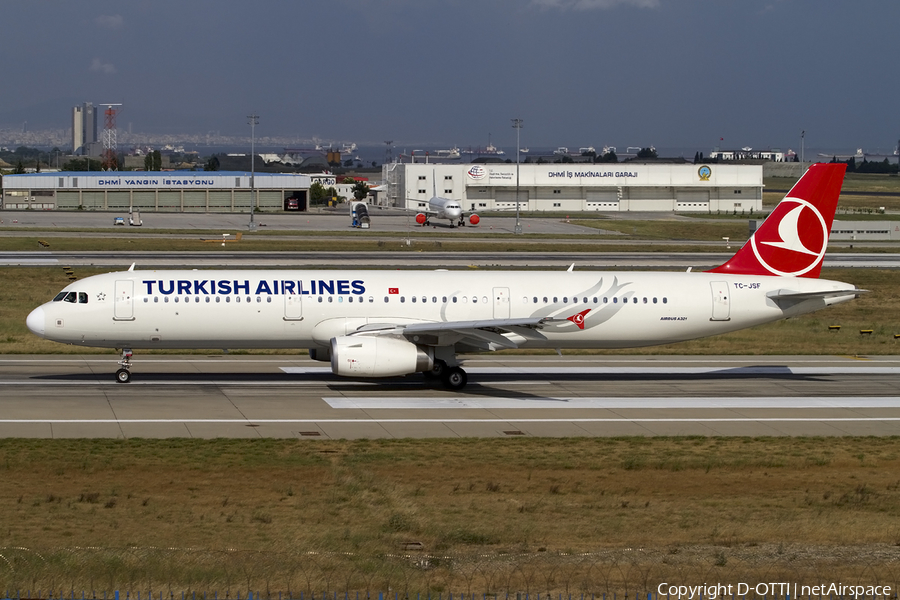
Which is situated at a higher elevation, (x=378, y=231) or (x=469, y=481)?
(x=378, y=231)

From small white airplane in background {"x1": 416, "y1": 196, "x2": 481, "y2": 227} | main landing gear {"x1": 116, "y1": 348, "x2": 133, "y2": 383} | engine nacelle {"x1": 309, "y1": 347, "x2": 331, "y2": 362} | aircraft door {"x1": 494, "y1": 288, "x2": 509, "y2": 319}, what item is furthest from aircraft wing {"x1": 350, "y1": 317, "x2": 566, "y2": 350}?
small white airplane in background {"x1": 416, "y1": 196, "x2": 481, "y2": 227}

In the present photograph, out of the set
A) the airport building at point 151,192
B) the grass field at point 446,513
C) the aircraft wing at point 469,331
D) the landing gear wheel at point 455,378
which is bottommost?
the grass field at point 446,513

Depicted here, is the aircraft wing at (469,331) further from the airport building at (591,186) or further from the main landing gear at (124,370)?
the airport building at (591,186)

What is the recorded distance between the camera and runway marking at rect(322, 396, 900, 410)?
34.9 metres

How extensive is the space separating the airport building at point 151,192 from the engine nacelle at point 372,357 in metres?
136

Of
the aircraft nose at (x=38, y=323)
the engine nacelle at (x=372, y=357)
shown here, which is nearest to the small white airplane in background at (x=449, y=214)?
the engine nacelle at (x=372, y=357)

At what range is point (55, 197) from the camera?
537 ft

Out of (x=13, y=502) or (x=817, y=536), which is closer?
(x=817, y=536)

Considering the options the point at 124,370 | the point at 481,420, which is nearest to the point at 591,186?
A: the point at 124,370

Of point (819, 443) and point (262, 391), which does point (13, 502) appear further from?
point (819, 443)

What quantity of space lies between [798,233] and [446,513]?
25227 millimetres

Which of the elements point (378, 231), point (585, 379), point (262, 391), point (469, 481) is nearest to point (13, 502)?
point (469, 481)

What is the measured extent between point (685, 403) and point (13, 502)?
23.0 metres

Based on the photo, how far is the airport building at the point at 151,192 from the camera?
163m
